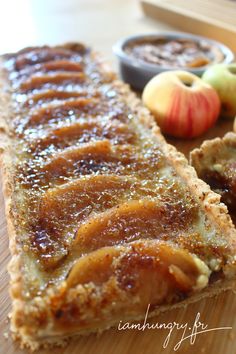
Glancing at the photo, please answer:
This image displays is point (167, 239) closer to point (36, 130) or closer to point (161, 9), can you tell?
point (36, 130)

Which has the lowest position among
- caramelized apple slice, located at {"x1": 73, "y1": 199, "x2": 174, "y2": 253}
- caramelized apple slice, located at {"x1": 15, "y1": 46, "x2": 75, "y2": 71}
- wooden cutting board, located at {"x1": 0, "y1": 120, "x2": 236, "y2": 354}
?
wooden cutting board, located at {"x1": 0, "y1": 120, "x2": 236, "y2": 354}

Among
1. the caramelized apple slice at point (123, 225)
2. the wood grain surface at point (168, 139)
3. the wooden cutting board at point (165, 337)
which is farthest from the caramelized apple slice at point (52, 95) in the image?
the wooden cutting board at point (165, 337)

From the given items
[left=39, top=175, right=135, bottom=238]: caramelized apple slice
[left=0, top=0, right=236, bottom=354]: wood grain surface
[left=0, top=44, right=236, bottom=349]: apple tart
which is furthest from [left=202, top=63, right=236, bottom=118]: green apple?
[left=39, top=175, right=135, bottom=238]: caramelized apple slice

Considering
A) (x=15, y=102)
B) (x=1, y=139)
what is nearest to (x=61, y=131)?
(x=1, y=139)

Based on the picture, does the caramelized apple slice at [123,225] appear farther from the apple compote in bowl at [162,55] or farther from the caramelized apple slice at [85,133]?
the apple compote in bowl at [162,55]

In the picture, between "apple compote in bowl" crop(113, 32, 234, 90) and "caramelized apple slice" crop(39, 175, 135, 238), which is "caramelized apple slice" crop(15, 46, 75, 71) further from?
"caramelized apple slice" crop(39, 175, 135, 238)

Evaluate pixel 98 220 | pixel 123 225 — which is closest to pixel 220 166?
pixel 123 225
